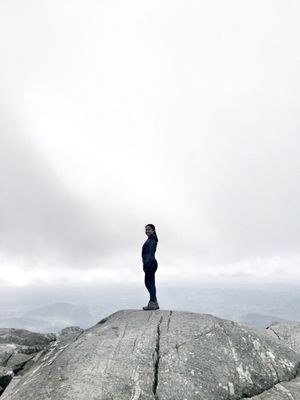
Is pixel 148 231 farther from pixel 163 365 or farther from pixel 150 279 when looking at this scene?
pixel 163 365

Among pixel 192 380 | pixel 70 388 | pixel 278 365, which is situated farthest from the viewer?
pixel 278 365

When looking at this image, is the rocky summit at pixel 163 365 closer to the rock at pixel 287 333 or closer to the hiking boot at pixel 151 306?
the hiking boot at pixel 151 306

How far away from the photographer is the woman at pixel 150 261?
2277 centimetres

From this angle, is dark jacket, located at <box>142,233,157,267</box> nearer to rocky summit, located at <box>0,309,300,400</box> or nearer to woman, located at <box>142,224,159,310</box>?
woman, located at <box>142,224,159,310</box>

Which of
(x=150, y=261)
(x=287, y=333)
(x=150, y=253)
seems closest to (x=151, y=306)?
(x=150, y=261)

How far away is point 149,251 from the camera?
75.5 feet

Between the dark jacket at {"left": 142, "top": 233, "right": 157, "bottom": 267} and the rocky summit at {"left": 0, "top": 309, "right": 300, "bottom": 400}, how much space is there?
4.00 metres

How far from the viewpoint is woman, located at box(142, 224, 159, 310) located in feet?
74.7

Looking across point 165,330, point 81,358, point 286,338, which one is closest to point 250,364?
point 165,330

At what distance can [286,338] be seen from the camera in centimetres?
2434

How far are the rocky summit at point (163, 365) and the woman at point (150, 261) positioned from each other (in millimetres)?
2995

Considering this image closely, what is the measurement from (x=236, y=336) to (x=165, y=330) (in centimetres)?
399

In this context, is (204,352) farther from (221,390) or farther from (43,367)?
(43,367)

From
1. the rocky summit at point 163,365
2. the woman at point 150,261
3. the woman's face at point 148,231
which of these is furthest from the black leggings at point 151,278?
the rocky summit at point 163,365
